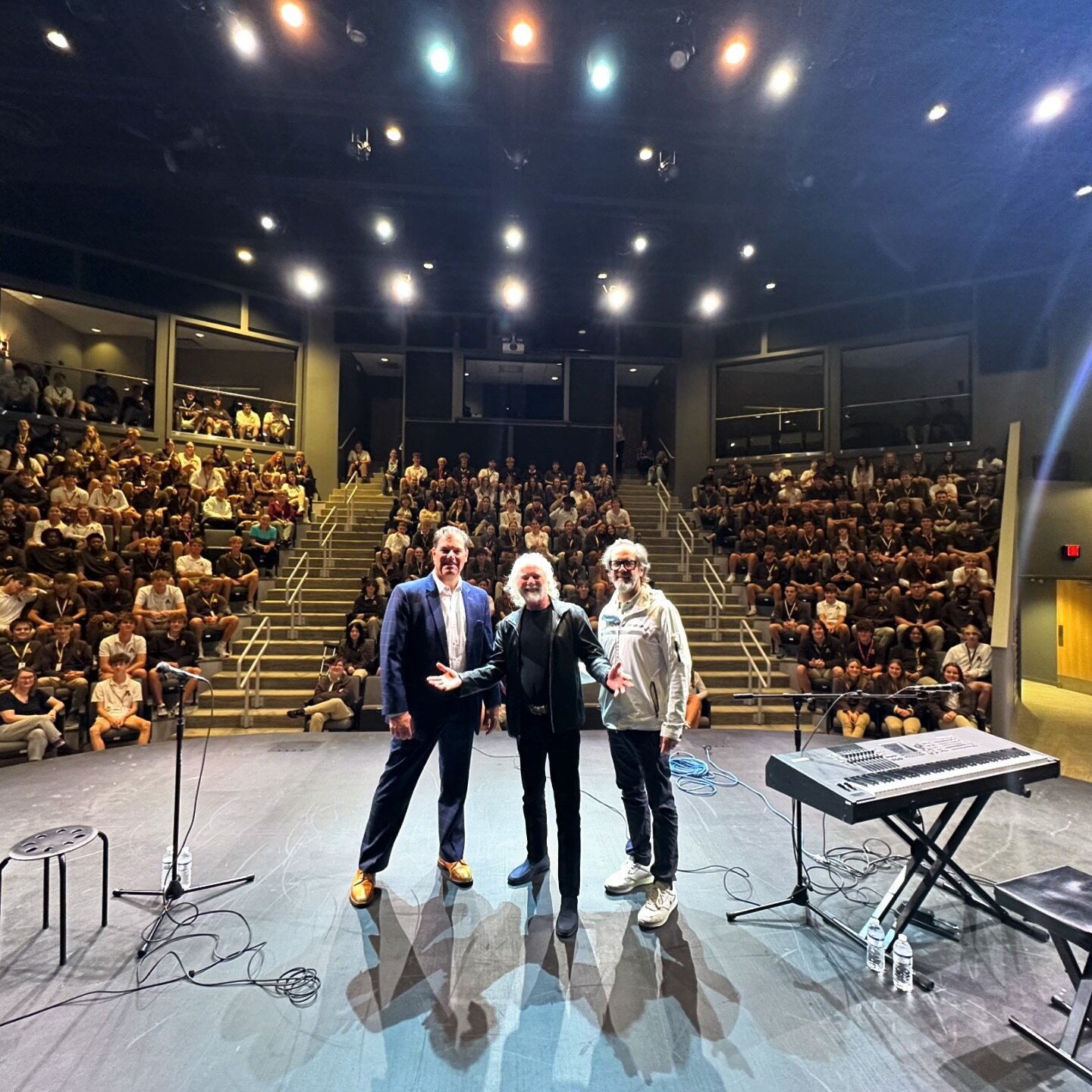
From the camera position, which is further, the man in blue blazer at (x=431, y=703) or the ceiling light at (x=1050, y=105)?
the ceiling light at (x=1050, y=105)

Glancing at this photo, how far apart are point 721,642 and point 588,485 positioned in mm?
5478

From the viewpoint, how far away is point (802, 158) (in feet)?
23.8

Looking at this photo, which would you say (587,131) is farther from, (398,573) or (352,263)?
(398,573)

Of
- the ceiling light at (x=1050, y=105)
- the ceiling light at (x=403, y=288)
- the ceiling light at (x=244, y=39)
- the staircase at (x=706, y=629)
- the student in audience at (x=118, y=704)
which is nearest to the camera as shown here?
the student in audience at (x=118, y=704)

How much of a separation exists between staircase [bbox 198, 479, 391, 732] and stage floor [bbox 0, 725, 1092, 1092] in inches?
109

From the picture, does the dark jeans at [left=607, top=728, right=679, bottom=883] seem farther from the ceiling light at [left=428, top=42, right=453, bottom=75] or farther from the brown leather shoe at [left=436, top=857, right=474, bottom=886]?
the ceiling light at [left=428, top=42, right=453, bottom=75]

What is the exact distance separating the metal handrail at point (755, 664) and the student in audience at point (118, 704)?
5.98m

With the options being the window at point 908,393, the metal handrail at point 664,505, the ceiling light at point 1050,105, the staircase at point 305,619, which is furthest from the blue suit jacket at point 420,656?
the window at point 908,393

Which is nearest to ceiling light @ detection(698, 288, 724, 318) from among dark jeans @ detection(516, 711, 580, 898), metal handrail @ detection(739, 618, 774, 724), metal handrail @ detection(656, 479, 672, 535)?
metal handrail @ detection(656, 479, 672, 535)

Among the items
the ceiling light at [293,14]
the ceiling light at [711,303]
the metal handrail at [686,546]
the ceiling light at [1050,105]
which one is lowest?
the metal handrail at [686,546]

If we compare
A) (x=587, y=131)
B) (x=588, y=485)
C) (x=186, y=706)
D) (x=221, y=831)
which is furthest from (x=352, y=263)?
(x=221, y=831)

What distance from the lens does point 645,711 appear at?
97.1 inches

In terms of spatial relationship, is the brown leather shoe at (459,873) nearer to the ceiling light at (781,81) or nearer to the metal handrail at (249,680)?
the metal handrail at (249,680)

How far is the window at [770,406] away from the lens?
1273cm
